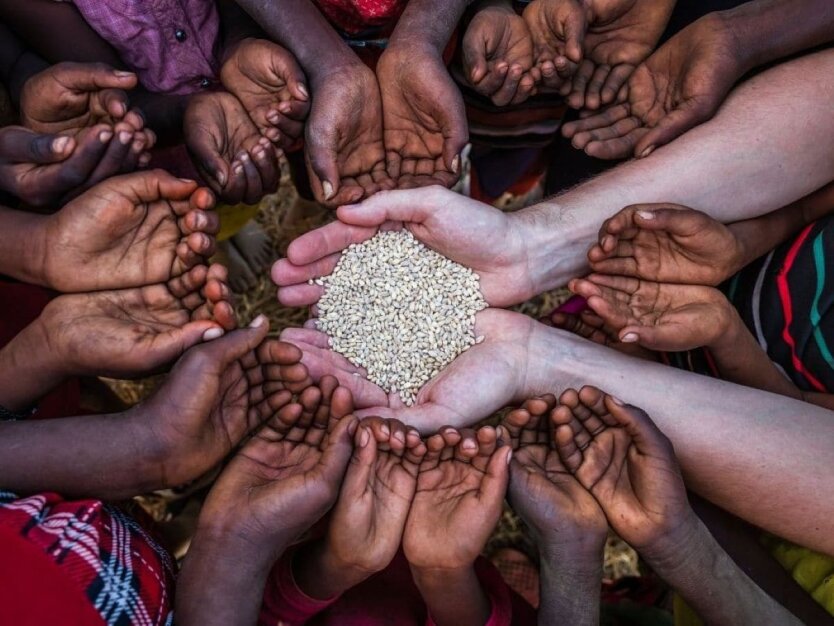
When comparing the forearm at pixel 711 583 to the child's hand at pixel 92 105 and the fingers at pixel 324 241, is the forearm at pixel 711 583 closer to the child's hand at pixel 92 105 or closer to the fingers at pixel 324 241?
the fingers at pixel 324 241

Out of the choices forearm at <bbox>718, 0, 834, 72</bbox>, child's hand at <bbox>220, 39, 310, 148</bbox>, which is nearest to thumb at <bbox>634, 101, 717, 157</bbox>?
forearm at <bbox>718, 0, 834, 72</bbox>

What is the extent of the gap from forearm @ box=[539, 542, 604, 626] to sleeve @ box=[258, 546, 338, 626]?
17.4 inches

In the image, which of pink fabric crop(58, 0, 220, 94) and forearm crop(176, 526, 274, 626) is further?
pink fabric crop(58, 0, 220, 94)

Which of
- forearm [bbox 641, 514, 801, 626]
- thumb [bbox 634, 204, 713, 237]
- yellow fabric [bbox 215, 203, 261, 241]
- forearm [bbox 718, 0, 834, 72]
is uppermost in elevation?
forearm [bbox 718, 0, 834, 72]

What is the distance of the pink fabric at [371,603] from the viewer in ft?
4.71

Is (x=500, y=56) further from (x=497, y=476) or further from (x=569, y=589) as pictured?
(x=569, y=589)

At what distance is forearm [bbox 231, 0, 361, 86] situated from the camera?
5.17 ft

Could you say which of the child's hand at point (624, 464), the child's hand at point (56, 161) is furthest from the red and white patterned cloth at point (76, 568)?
the child's hand at point (624, 464)

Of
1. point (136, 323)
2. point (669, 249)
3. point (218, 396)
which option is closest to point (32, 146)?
point (136, 323)

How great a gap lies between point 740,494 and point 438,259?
83cm

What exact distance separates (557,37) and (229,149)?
31.7 inches

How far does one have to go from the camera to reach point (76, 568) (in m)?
1.06

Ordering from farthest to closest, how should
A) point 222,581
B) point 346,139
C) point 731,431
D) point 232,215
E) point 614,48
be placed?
point 232,215
point 614,48
point 346,139
point 731,431
point 222,581

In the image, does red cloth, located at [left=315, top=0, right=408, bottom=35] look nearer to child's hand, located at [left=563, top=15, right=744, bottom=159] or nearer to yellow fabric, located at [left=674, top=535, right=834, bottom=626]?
child's hand, located at [left=563, top=15, right=744, bottom=159]
